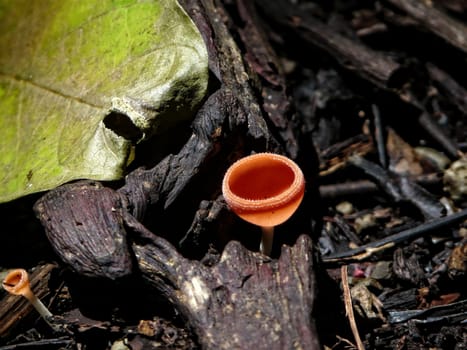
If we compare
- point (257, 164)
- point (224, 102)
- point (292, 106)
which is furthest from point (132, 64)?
point (292, 106)

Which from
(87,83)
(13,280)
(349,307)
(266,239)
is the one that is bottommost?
(349,307)

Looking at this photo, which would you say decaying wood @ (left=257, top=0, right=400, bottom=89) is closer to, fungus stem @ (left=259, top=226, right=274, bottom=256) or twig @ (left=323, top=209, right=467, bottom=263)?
twig @ (left=323, top=209, right=467, bottom=263)

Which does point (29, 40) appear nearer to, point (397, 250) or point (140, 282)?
point (140, 282)

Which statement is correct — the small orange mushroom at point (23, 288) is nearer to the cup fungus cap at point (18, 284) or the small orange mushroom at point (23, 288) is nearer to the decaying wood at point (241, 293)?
the cup fungus cap at point (18, 284)

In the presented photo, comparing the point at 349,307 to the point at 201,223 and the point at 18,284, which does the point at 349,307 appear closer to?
the point at 201,223

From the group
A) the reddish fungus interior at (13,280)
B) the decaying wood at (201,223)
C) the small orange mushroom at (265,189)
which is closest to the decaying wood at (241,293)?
the decaying wood at (201,223)

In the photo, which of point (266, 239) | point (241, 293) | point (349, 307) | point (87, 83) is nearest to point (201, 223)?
point (266, 239)

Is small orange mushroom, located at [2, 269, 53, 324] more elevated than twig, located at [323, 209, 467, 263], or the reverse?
small orange mushroom, located at [2, 269, 53, 324]

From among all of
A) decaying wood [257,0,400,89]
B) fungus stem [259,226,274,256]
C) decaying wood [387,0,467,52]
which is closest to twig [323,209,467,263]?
fungus stem [259,226,274,256]
